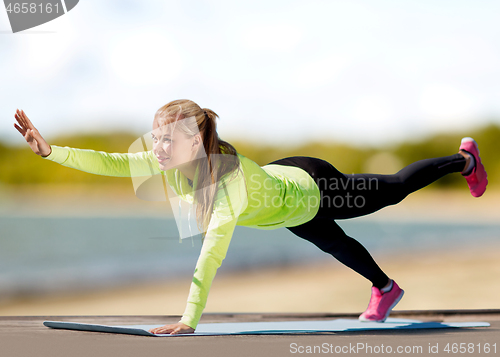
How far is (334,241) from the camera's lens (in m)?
3.08

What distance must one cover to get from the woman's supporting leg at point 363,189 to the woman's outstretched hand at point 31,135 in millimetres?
1513

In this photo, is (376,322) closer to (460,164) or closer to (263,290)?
(460,164)

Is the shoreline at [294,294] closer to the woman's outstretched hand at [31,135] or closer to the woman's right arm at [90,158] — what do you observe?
the woman's right arm at [90,158]

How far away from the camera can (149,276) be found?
11.8 meters

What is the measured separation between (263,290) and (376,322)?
266 inches

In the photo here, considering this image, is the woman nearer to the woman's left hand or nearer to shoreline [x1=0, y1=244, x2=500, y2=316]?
the woman's left hand

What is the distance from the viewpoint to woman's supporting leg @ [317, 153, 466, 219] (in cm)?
293

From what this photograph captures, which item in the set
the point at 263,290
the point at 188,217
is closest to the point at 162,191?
the point at 188,217

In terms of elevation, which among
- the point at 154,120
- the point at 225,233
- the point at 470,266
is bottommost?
the point at 225,233

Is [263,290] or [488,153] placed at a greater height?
[488,153]

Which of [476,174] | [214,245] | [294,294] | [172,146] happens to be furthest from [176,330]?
[294,294]

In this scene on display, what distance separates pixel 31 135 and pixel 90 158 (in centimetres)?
31

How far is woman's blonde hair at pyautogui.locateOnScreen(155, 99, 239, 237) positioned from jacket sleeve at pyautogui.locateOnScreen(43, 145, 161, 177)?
0.37 meters

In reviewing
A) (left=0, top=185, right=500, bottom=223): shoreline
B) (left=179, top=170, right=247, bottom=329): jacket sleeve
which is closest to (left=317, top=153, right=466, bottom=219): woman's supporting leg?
(left=179, top=170, right=247, bottom=329): jacket sleeve
